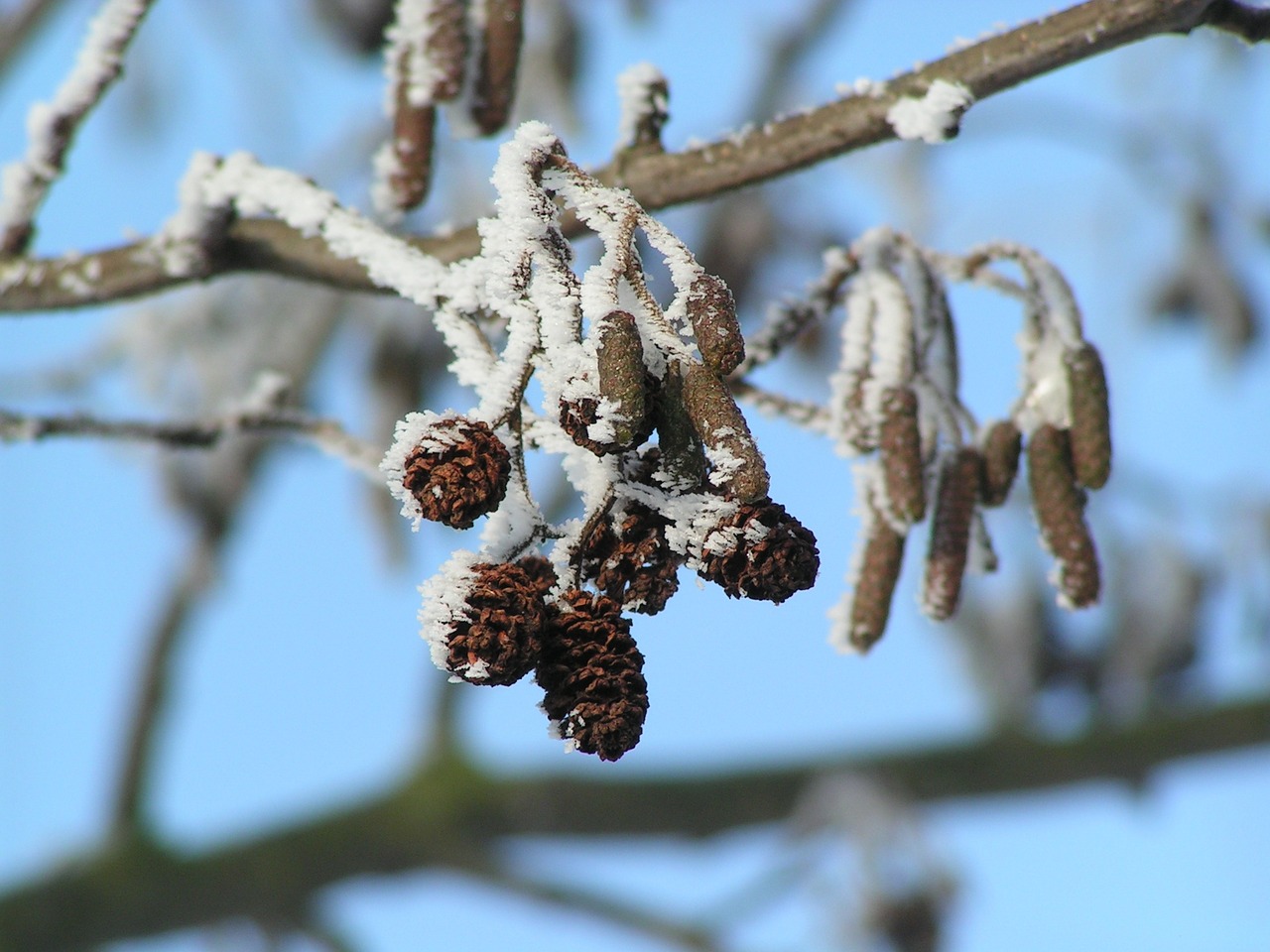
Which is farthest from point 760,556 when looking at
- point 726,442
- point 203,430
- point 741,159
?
point 203,430

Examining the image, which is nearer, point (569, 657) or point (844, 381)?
point (569, 657)

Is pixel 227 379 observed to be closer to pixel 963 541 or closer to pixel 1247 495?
pixel 963 541

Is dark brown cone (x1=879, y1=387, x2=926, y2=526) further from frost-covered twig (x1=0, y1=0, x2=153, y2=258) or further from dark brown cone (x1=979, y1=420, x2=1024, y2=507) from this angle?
frost-covered twig (x1=0, y1=0, x2=153, y2=258)

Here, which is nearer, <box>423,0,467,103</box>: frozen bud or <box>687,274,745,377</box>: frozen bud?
<box>687,274,745,377</box>: frozen bud

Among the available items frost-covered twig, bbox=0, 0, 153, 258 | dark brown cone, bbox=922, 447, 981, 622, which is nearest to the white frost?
dark brown cone, bbox=922, 447, 981, 622

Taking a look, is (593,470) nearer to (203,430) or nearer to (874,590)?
(874,590)

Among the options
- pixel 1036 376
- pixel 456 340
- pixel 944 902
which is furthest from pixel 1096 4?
pixel 944 902
